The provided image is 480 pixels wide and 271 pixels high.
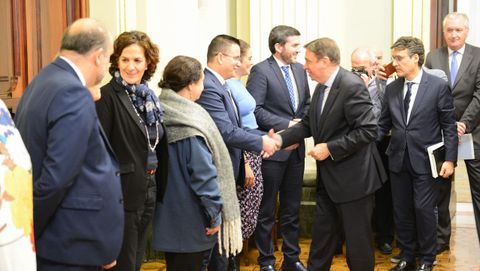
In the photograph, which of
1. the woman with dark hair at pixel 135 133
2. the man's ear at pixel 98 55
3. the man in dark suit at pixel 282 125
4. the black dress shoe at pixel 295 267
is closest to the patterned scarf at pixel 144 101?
the woman with dark hair at pixel 135 133

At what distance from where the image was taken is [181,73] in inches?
148

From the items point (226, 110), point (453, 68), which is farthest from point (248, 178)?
point (453, 68)

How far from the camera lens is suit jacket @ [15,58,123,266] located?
2521 millimetres

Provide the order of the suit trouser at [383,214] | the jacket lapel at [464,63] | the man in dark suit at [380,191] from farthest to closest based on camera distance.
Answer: the suit trouser at [383,214] → the man in dark suit at [380,191] → the jacket lapel at [464,63]

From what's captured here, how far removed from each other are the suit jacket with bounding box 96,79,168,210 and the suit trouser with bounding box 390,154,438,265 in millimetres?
2387

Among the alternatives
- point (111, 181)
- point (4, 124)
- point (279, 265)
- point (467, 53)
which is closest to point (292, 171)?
point (279, 265)

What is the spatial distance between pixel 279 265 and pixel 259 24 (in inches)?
102

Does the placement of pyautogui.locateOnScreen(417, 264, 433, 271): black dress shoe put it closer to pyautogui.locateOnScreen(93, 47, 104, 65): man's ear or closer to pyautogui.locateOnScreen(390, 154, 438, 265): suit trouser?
pyautogui.locateOnScreen(390, 154, 438, 265): suit trouser

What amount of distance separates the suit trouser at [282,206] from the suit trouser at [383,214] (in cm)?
97

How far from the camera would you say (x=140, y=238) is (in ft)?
12.2

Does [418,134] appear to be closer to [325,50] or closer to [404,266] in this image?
[404,266]

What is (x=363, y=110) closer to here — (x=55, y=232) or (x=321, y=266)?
(x=321, y=266)

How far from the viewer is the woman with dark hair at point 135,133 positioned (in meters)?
3.49

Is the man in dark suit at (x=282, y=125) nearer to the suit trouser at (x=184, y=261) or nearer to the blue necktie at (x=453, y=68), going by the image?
the blue necktie at (x=453, y=68)
